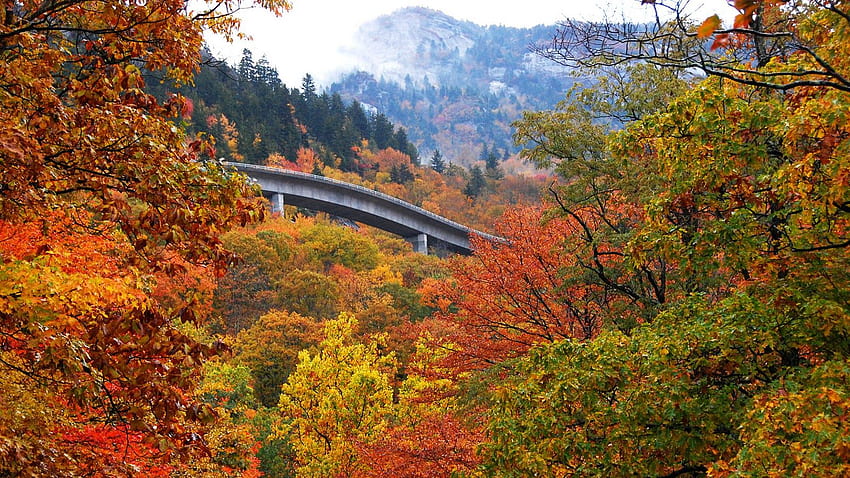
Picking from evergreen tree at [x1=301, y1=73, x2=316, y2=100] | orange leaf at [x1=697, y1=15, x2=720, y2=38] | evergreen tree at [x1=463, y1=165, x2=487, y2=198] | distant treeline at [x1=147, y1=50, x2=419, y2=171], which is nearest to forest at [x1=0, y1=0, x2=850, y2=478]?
orange leaf at [x1=697, y1=15, x2=720, y2=38]

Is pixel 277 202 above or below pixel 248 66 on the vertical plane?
below

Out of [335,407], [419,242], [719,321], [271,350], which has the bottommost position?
[335,407]

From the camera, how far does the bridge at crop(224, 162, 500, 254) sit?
61.7 meters

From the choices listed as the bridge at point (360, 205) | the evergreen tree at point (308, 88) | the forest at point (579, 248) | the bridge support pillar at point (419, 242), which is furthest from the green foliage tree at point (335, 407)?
the evergreen tree at point (308, 88)

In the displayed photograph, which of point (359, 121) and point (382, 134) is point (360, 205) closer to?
point (382, 134)

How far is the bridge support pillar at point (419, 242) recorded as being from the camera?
69.5 metres

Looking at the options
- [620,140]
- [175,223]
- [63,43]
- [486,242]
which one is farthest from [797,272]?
[486,242]

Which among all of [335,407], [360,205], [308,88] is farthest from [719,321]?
[308,88]

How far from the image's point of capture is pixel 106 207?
6.22 meters

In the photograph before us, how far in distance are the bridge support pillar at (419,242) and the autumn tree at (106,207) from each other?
6199 cm

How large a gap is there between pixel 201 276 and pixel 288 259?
7435 mm

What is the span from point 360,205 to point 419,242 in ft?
25.8

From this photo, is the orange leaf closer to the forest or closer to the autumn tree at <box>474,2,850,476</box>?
the forest

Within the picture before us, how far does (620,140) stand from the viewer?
9367 mm
